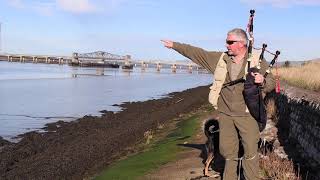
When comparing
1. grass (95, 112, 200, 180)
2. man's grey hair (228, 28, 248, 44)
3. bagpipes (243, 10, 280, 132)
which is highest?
man's grey hair (228, 28, 248, 44)

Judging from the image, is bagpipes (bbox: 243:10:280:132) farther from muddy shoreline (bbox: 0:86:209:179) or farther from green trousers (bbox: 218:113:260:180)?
muddy shoreline (bbox: 0:86:209:179)

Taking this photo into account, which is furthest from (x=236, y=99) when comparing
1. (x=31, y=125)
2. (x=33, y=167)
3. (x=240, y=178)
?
(x=31, y=125)

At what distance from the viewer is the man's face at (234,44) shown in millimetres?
6445

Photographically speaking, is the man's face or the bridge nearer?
the man's face

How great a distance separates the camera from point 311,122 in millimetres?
8602

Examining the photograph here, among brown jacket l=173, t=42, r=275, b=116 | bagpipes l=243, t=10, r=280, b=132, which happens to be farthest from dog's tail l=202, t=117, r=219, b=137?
bagpipes l=243, t=10, r=280, b=132

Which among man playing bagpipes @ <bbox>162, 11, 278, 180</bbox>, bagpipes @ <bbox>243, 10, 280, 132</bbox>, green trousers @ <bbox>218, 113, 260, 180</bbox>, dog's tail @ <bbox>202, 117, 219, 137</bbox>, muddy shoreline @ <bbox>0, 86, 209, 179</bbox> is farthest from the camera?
muddy shoreline @ <bbox>0, 86, 209, 179</bbox>

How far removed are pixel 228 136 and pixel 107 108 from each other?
93.4 ft

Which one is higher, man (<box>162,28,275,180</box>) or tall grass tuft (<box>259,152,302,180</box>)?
man (<box>162,28,275,180</box>)

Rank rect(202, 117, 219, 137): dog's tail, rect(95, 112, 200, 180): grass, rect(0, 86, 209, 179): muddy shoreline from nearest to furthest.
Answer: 1. rect(202, 117, 219, 137): dog's tail
2. rect(95, 112, 200, 180): grass
3. rect(0, 86, 209, 179): muddy shoreline

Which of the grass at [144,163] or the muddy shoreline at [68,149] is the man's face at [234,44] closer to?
the grass at [144,163]

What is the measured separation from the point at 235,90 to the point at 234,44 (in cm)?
59

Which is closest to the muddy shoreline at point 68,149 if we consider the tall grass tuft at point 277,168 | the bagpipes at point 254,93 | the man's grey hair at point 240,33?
the tall grass tuft at point 277,168

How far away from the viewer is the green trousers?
664 centimetres
